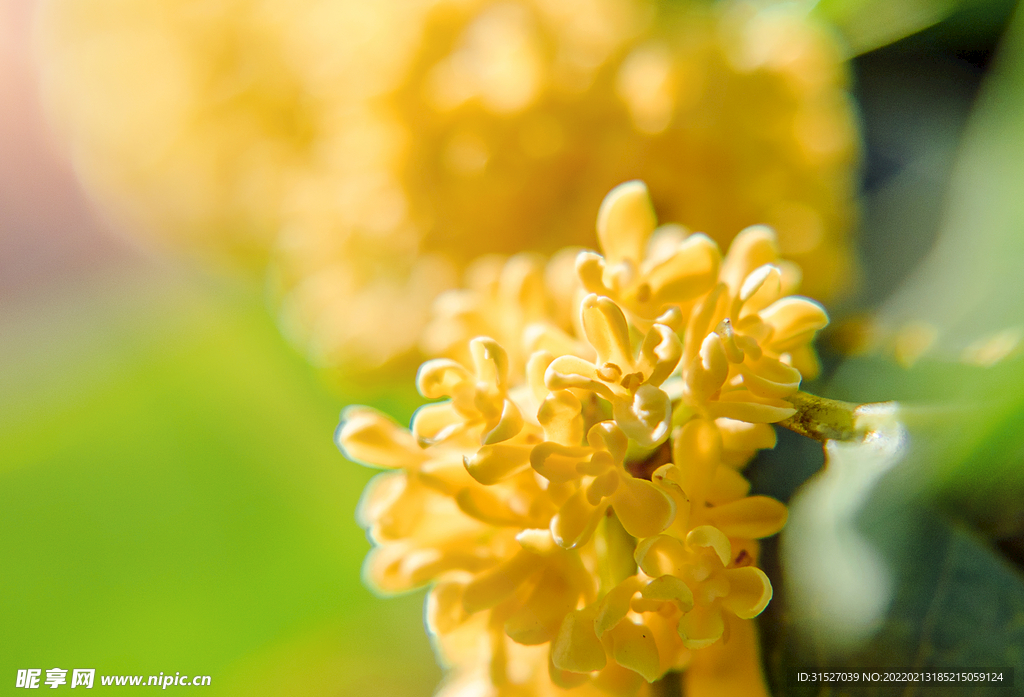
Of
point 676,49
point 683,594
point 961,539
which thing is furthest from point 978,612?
point 676,49

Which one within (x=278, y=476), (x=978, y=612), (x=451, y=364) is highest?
(x=278, y=476)

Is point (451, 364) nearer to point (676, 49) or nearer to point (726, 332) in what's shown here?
point (726, 332)

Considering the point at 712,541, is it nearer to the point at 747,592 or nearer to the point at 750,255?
the point at 747,592

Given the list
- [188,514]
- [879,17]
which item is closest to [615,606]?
[879,17]

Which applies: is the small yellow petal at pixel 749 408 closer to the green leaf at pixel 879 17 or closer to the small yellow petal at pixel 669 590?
the small yellow petal at pixel 669 590

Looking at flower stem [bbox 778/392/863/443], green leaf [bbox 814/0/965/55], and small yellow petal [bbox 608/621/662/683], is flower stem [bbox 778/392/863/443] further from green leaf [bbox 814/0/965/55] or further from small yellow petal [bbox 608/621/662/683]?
green leaf [bbox 814/0/965/55]

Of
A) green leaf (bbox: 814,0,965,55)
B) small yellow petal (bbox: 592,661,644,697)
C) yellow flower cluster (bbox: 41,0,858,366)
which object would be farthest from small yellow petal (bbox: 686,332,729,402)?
green leaf (bbox: 814,0,965,55)
